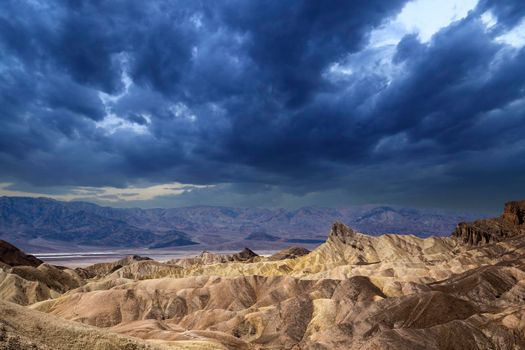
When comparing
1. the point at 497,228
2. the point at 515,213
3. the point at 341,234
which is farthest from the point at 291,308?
the point at 515,213

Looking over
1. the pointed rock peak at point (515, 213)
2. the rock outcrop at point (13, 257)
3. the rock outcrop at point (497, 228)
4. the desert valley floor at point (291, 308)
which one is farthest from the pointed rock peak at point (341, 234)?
the rock outcrop at point (13, 257)

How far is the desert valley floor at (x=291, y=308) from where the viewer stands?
3806 centimetres

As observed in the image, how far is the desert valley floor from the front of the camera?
125 ft

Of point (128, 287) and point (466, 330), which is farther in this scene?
point (128, 287)

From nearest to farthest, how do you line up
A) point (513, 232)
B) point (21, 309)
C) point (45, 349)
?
point (45, 349)
point (21, 309)
point (513, 232)

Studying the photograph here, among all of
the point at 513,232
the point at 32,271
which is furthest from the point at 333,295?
the point at 513,232

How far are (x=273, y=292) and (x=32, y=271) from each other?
70.5m

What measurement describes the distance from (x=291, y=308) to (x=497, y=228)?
346ft

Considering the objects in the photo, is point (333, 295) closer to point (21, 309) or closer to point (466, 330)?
point (466, 330)

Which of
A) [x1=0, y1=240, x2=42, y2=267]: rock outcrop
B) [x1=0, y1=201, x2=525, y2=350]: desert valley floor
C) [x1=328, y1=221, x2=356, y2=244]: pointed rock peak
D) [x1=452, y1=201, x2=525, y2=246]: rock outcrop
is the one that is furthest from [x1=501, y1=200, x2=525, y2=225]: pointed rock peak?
[x1=0, y1=240, x2=42, y2=267]: rock outcrop

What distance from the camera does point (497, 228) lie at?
145 meters

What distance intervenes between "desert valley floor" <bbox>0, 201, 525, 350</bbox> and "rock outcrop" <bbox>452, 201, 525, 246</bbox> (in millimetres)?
24379

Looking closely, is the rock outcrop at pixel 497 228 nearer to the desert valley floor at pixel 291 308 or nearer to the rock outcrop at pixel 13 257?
the desert valley floor at pixel 291 308

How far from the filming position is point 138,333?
172 feet
